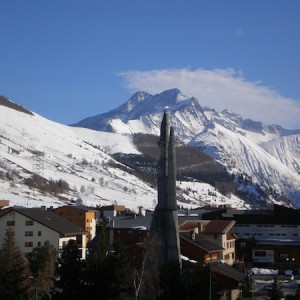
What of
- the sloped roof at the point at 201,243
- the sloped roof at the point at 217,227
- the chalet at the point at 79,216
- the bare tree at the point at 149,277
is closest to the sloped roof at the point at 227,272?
the bare tree at the point at 149,277

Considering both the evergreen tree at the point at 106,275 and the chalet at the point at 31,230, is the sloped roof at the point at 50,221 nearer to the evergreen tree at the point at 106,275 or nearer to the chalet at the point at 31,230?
the chalet at the point at 31,230

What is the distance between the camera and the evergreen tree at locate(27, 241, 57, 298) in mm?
31795

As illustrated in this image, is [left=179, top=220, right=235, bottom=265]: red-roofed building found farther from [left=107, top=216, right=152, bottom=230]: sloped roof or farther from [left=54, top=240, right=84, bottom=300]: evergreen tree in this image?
[left=54, top=240, right=84, bottom=300]: evergreen tree

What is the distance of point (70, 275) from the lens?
2725 cm

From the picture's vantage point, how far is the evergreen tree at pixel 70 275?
26984 mm

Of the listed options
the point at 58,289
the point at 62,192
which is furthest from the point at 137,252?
the point at 62,192

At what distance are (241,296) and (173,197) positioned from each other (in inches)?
→ 369

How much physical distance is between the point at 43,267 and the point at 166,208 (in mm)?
9833

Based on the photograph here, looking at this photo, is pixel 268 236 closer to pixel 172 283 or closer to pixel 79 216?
pixel 79 216

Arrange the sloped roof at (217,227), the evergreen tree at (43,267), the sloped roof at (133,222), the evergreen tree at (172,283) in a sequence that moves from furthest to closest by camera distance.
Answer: the sloped roof at (133,222) < the sloped roof at (217,227) < the evergreen tree at (43,267) < the evergreen tree at (172,283)

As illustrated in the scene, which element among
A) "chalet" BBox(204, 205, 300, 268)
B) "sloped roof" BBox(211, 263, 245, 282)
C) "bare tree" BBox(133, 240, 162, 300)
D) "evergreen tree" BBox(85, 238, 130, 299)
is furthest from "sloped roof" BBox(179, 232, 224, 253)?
"evergreen tree" BBox(85, 238, 130, 299)

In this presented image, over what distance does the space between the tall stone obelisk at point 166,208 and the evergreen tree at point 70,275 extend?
5883 mm

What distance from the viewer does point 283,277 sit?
53938 millimetres

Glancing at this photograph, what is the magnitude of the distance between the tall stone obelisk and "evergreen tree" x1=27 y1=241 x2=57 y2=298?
6271mm
